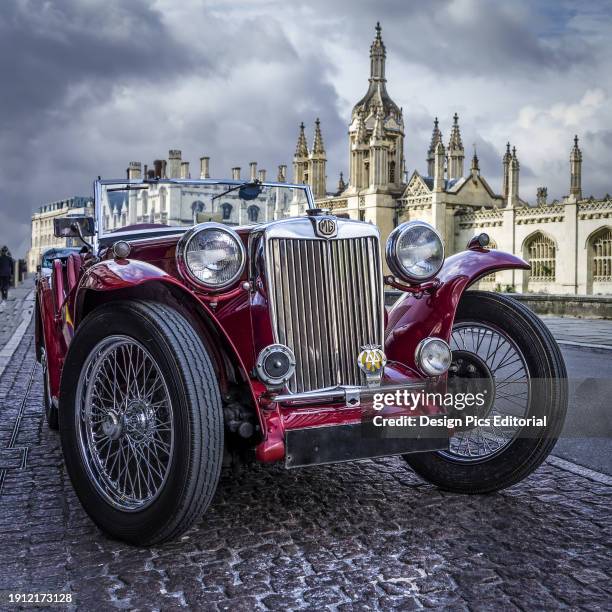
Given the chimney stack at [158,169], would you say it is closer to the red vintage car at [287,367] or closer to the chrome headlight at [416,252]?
the red vintage car at [287,367]

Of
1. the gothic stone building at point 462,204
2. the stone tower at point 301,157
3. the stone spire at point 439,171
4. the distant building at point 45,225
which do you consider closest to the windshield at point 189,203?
the gothic stone building at point 462,204

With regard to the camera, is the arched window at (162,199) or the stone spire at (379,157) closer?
the arched window at (162,199)

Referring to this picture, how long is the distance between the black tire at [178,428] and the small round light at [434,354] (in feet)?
3.67

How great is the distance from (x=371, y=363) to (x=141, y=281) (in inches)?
45.0

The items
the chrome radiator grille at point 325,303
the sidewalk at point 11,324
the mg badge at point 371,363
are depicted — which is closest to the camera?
the chrome radiator grille at point 325,303

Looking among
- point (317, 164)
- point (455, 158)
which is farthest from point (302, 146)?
point (455, 158)

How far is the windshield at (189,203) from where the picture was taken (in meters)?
4.82

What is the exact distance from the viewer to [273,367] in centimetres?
336

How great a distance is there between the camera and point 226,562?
306 centimetres

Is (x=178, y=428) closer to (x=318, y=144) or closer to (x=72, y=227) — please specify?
(x=72, y=227)

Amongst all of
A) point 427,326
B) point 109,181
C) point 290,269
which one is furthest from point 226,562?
point 109,181

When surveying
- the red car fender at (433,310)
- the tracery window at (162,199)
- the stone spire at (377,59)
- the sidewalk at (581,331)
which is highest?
the stone spire at (377,59)

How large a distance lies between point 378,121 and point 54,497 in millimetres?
59421

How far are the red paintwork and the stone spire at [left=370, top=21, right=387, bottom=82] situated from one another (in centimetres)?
7027
